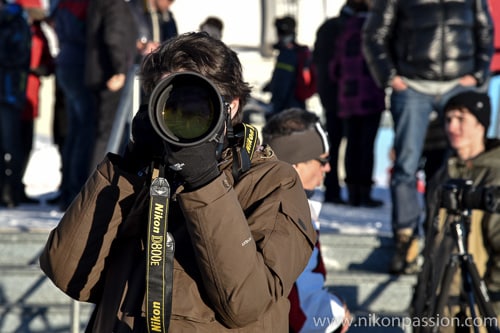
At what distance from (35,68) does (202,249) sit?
655cm

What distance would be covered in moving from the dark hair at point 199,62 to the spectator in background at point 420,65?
146 inches

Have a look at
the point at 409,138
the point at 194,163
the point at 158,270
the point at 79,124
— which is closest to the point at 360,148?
the point at 409,138

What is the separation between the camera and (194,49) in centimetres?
228

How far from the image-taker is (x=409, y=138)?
5.98 metres

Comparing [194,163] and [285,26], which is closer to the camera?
[194,163]

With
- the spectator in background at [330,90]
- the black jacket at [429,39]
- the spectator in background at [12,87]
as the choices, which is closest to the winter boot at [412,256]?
the black jacket at [429,39]

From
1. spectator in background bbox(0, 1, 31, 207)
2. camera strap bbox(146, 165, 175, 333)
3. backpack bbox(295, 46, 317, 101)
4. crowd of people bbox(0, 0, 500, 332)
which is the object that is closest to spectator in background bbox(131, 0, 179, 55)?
crowd of people bbox(0, 0, 500, 332)

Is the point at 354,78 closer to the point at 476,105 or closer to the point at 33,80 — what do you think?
the point at 33,80

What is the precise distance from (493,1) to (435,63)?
2.18 metres

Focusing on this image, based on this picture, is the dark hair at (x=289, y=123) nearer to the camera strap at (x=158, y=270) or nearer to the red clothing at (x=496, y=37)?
the camera strap at (x=158, y=270)

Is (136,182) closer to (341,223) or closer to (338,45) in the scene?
(341,223)

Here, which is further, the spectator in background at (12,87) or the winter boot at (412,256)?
the spectator in background at (12,87)

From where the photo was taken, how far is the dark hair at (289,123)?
3.68 m

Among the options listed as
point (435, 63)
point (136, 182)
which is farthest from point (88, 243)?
point (435, 63)
